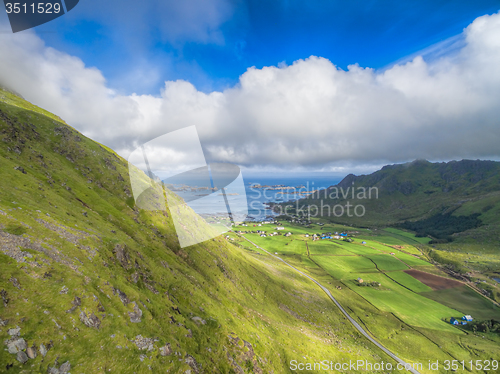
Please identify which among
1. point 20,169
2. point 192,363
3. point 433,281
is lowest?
point 433,281

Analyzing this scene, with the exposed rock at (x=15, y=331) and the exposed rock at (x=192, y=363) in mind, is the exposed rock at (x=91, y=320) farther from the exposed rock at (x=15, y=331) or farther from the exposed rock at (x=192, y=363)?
the exposed rock at (x=192, y=363)

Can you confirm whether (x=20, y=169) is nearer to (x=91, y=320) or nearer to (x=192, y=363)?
(x=91, y=320)

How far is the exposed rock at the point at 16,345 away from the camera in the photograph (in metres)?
12.9

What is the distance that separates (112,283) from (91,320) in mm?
5010

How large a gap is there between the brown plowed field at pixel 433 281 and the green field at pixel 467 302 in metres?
3.02

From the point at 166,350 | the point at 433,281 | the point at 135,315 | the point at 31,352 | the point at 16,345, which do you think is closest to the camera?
the point at 16,345

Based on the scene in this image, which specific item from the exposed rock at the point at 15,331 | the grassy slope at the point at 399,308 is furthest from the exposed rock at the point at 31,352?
the grassy slope at the point at 399,308

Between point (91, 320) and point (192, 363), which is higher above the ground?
point (91, 320)

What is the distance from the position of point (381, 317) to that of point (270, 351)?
194 feet

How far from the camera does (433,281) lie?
111 meters

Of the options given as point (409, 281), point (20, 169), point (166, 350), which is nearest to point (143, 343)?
point (166, 350)

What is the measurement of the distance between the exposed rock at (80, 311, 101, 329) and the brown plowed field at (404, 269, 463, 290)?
142 metres

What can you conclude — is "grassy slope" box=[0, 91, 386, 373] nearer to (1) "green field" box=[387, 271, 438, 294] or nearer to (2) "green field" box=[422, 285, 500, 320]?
(2) "green field" box=[422, 285, 500, 320]

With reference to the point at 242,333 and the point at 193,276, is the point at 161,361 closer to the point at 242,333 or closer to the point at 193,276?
the point at 242,333
